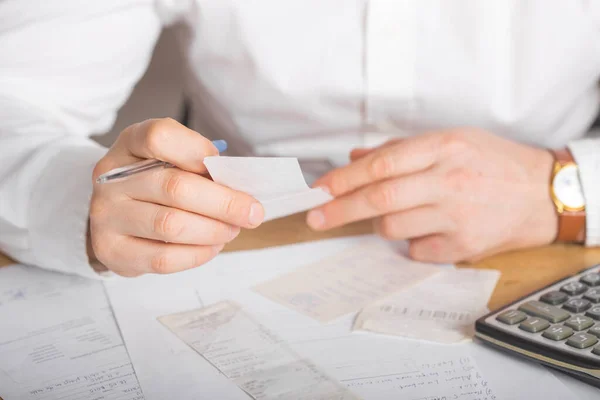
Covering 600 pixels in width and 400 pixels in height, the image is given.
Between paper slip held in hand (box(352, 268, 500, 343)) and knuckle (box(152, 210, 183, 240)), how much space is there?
172 millimetres

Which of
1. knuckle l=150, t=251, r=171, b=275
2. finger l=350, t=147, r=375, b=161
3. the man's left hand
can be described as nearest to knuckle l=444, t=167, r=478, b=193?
the man's left hand

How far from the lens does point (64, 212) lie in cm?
63

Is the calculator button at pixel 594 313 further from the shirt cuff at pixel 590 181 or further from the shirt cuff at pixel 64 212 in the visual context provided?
the shirt cuff at pixel 64 212

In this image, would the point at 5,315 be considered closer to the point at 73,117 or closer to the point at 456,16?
the point at 73,117

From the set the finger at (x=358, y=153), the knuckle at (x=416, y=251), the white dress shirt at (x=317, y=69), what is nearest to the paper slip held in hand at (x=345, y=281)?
the knuckle at (x=416, y=251)

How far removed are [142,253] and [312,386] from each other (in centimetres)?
21

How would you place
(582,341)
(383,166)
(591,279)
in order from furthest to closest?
(383,166), (591,279), (582,341)

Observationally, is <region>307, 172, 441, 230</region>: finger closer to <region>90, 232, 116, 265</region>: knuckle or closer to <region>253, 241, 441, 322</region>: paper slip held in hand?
<region>253, 241, 441, 322</region>: paper slip held in hand

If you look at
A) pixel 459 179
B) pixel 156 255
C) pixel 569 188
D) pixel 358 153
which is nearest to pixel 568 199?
pixel 569 188

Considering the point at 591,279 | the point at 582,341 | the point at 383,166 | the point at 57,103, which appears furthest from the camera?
the point at 57,103

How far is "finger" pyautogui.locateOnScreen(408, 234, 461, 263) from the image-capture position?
0.64 metres

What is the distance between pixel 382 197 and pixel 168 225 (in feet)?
0.78

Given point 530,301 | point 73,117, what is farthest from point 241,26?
point 530,301

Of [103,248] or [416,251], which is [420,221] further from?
[103,248]
